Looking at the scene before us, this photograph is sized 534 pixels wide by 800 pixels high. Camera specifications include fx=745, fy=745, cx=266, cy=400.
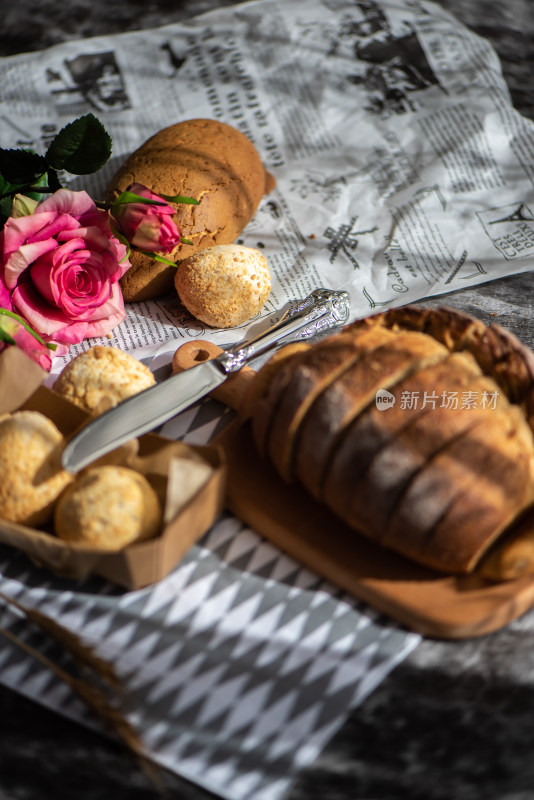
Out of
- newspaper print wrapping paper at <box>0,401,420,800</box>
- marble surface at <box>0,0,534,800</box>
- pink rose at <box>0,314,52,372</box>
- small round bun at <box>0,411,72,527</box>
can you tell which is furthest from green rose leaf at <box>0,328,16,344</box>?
marble surface at <box>0,0,534,800</box>

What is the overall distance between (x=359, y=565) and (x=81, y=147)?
62 centimetres

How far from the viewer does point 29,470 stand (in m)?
0.73

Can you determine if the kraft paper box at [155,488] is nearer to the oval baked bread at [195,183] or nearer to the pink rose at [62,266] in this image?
the pink rose at [62,266]

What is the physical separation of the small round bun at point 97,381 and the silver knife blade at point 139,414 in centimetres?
4

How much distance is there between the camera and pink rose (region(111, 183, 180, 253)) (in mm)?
899

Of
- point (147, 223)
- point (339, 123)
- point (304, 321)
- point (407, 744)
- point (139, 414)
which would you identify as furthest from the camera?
point (339, 123)

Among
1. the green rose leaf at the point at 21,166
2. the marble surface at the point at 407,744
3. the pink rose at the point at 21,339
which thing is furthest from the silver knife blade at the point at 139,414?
the green rose leaf at the point at 21,166

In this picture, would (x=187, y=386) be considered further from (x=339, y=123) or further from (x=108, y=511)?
(x=339, y=123)

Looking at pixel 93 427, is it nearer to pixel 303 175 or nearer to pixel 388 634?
pixel 388 634

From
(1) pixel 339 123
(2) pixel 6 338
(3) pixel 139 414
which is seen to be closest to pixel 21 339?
(2) pixel 6 338

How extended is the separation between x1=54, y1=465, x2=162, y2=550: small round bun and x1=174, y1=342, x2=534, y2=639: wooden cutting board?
114 mm

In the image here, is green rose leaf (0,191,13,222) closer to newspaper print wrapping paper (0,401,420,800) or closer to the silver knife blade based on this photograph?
the silver knife blade

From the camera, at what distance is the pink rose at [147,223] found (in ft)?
2.95

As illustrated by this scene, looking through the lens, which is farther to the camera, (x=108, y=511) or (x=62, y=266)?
(x=62, y=266)
